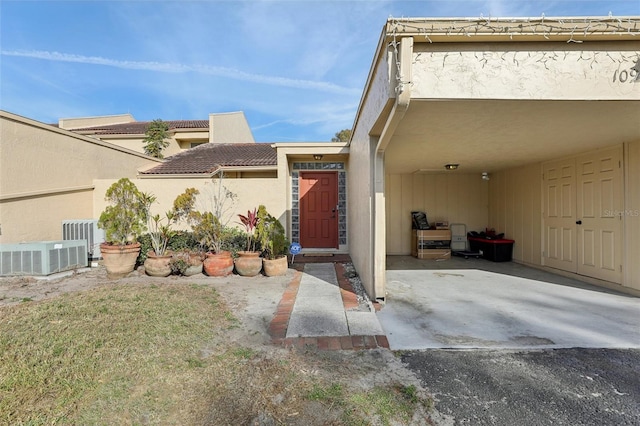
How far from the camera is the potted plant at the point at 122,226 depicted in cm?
545

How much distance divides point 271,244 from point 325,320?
8.46 feet

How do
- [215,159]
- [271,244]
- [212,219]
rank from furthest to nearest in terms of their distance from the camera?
1. [215,159]
2. [212,219]
3. [271,244]

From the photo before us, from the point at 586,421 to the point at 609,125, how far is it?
3.66 m

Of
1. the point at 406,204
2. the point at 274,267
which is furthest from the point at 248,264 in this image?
the point at 406,204

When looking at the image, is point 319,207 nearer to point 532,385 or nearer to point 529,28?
point 529,28

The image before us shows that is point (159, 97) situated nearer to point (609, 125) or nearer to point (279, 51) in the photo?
point (279, 51)

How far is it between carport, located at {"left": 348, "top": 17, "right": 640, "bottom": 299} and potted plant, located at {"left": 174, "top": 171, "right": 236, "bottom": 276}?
9.66 feet

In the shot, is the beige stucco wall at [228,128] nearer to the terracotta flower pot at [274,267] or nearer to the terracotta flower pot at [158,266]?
the terracotta flower pot at [158,266]

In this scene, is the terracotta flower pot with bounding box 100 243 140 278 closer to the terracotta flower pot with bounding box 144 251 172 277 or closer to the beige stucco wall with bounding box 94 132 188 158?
the terracotta flower pot with bounding box 144 251 172 277

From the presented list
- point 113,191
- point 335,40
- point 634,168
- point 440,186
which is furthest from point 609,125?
point 113,191

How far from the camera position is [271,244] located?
5.59 metres

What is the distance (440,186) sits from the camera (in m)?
8.36

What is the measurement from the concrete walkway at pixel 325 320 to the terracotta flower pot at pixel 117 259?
344 centimetres

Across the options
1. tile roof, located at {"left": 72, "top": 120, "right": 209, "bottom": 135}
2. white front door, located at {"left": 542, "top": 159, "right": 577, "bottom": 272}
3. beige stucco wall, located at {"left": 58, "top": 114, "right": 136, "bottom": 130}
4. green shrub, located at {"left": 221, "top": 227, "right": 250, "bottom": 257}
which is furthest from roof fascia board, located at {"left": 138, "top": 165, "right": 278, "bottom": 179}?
beige stucco wall, located at {"left": 58, "top": 114, "right": 136, "bottom": 130}
